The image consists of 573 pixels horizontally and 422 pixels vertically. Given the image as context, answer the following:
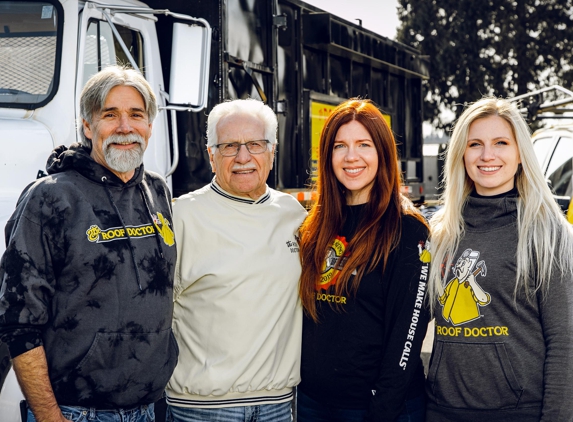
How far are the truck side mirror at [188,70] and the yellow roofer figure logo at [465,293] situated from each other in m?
2.02

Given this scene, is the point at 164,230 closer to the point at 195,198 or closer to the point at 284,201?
the point at 195,198

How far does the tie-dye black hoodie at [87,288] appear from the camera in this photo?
2428 mm

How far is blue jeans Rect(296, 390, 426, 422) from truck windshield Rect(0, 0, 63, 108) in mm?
2263

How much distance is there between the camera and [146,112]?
289 centimetres

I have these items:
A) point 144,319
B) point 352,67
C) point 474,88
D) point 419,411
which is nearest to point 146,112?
point 144,319

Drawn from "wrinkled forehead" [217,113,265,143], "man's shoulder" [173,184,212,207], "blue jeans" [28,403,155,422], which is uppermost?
"wrinkled forehead" [217,113,265,143]

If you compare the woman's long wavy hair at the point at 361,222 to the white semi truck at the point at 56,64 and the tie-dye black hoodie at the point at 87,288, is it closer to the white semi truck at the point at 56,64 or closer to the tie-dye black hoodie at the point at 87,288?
the tie-dye black hoodie at the point at 87,288

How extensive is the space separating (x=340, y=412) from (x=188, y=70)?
2240 millimetres

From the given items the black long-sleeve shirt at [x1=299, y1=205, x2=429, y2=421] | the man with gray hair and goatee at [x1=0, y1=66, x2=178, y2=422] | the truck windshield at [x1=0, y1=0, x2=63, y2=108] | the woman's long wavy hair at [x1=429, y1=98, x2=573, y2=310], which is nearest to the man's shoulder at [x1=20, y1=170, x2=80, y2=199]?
the man with gray hair and goatee at [x1=0, y1=66, x2=178, y2=422]

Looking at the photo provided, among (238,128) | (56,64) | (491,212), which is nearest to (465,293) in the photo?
(491,212)

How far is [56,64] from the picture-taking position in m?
4.21

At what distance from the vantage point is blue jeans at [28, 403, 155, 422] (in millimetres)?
2533

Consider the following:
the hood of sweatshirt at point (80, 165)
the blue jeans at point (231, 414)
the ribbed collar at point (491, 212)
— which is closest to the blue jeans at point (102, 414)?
the blue jeans at point (231, 414)

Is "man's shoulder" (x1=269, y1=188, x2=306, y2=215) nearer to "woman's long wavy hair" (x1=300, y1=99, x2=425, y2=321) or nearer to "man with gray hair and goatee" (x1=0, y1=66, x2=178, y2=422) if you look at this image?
"woman's long wavy hair" (x1=300, y1=99, x2=425, y2=321)
